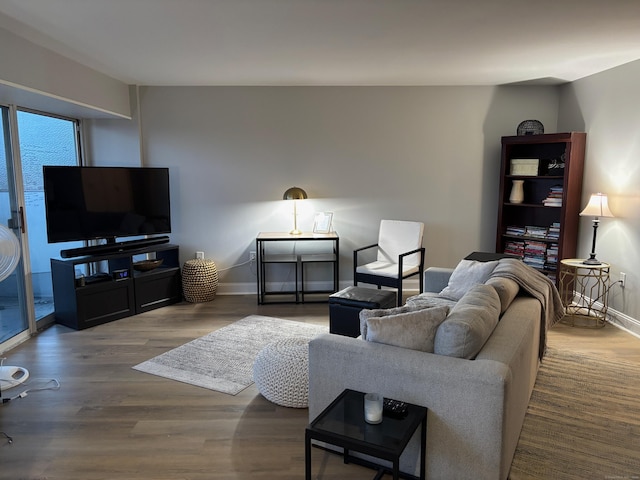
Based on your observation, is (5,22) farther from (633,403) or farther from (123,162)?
(633,403)

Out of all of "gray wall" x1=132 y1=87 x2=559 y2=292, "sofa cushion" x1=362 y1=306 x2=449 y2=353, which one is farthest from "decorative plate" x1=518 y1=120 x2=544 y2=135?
"sofa cushion" x1=362 y1=306 x2=449 y2=353

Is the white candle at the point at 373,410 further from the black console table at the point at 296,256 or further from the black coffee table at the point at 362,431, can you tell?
the black console table at the point at 296,256

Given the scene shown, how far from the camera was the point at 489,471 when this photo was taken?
1.87 metres

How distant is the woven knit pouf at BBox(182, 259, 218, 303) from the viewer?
5.06 meters

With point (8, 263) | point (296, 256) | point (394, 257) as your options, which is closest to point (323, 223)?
point (296, 256)

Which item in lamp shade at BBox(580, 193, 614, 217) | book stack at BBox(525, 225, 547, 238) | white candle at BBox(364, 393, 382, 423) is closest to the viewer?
white candle at BBox(364, 393, 382, 423)

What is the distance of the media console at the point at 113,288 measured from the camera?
4.20 m

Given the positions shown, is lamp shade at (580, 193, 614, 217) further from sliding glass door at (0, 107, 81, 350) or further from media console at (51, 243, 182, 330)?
sliding glass door at (0, 107, 81, 350)

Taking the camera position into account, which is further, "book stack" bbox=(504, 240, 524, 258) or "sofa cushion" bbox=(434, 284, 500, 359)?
"book stack" bbox=(504, 240, 524, 258)

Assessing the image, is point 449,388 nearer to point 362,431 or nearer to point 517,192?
point 362,431

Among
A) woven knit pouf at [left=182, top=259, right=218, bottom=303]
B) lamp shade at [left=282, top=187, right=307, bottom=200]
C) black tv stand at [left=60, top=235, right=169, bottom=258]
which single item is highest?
lamp shade at [left=282, top=187, right=307, bottom=200]

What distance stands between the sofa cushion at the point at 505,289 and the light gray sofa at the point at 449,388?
1.29 feet

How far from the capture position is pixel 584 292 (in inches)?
180

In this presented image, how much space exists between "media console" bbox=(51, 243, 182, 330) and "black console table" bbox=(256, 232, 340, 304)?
95cm
